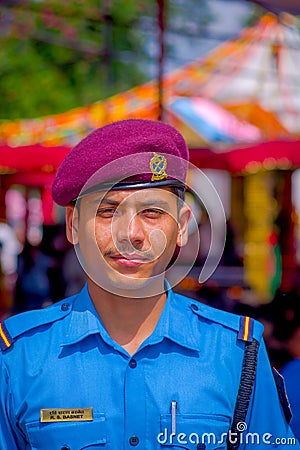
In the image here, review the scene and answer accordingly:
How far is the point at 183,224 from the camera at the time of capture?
179 cm

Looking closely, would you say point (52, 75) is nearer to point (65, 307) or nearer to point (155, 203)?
point (65, 307)

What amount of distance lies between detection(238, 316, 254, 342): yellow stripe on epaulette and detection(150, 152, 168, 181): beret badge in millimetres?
426

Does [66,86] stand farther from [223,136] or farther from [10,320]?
[10,320]

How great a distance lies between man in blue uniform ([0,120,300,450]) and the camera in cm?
169

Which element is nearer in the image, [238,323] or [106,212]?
[106,212]

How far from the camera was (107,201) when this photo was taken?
67.3 inches

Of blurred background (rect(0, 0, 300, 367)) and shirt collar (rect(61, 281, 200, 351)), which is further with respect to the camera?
blurred background (rect(0, 0, 300, 367))

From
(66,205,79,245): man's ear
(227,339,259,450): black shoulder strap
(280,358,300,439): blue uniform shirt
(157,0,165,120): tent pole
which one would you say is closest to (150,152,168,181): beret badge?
(66,205,79,245): man's ear

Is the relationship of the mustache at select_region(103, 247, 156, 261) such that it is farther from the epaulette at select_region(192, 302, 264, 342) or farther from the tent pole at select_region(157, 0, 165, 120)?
the tent pole at select_region(157, 0, 165, 120)

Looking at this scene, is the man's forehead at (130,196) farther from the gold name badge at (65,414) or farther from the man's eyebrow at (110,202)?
the gold name badge at (65,414)

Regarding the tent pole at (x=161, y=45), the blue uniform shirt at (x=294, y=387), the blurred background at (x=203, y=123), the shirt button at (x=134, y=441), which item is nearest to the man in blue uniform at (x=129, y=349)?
the shirt button at (x=134, y=441)

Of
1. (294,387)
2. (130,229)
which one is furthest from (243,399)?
(294,387)

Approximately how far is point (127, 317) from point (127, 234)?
0.23m

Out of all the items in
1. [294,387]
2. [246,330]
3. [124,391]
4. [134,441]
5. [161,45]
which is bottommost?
[294,387]
